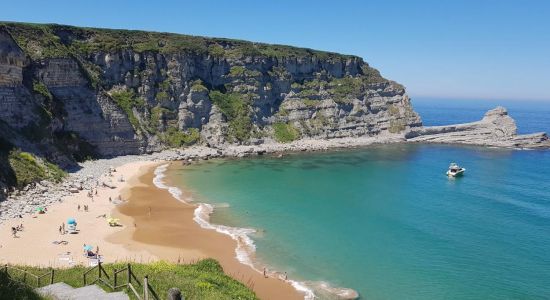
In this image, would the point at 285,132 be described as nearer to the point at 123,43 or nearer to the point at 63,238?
the point at 123,43

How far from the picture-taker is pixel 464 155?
106062 millimetres

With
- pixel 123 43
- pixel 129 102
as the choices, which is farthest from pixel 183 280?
pixel 123 43

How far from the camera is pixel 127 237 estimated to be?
4528cm

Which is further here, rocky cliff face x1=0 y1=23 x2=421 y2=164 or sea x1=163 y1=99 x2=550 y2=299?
rocky cliff face x1=0 y1=23 x2=421 y2=164

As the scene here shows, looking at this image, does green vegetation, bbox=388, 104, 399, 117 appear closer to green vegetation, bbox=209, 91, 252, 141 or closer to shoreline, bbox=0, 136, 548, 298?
shoreline, bbox=0, 136, 548, 298

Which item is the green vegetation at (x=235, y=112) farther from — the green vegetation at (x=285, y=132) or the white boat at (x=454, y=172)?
the white boat at (x=454, y=172)

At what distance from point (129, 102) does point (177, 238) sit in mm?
56679

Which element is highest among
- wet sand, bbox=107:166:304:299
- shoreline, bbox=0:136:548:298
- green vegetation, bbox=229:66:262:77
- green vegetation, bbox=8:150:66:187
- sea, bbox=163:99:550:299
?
green vegetation, bbox=229:66:262:77

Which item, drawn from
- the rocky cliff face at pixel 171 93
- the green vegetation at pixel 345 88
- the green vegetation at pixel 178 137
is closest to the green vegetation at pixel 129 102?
the rocky cliff face at pixel 171 93

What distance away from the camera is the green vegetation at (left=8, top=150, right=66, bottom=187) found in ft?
184

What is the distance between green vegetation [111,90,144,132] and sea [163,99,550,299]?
59.8ft

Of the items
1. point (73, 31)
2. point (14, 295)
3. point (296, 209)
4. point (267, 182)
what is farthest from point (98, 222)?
point (73, 31)

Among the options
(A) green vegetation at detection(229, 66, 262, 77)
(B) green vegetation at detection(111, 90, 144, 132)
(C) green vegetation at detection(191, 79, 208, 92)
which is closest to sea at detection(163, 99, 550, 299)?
(B) green vegetation at detection(111, 90, 144, 132)

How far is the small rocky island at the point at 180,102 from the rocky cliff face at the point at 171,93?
25 centimetres
